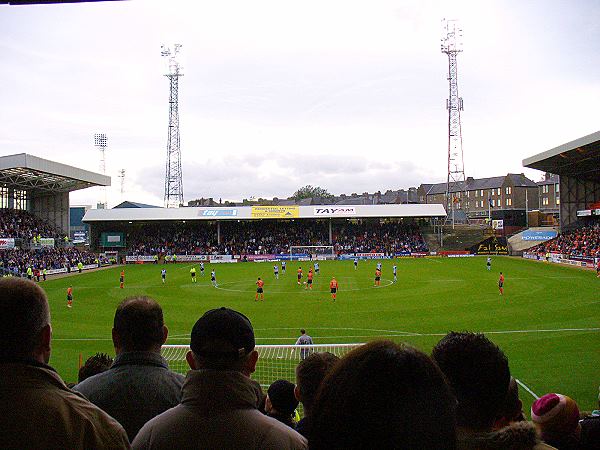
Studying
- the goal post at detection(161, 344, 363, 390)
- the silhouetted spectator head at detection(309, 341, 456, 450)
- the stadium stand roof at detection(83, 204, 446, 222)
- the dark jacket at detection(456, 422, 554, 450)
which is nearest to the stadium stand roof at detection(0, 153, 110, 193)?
the stadium stand roof at detection(83, 204, 446, 222)

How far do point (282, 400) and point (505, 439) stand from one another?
249 cm

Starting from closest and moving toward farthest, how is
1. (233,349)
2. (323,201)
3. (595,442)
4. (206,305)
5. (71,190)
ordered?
1. (233,349)
2. (595,442)
3. (206,305)
4. (71,190)
5. (323,201)

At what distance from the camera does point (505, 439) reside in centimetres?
219

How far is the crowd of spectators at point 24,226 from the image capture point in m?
50.8

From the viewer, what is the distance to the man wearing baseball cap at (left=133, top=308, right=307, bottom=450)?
7.61 ft

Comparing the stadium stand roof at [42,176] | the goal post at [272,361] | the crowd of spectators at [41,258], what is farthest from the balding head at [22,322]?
the stadium stand roof at [42,176]

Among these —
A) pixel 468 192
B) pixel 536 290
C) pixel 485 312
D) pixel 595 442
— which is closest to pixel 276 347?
pixel 595 442

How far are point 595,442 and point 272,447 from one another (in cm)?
259

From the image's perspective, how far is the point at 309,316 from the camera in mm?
22828

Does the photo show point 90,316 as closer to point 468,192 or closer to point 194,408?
point 194,408

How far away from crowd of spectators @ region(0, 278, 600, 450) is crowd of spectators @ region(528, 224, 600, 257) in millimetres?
49691

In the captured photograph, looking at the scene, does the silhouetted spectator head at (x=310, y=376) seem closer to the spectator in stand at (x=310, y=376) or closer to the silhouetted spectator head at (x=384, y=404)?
the spectator in stand at (x=310, y=376)

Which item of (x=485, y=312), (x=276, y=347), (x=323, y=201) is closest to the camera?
(x=276, y=347)

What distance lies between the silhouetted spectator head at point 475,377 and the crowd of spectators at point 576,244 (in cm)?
4954
